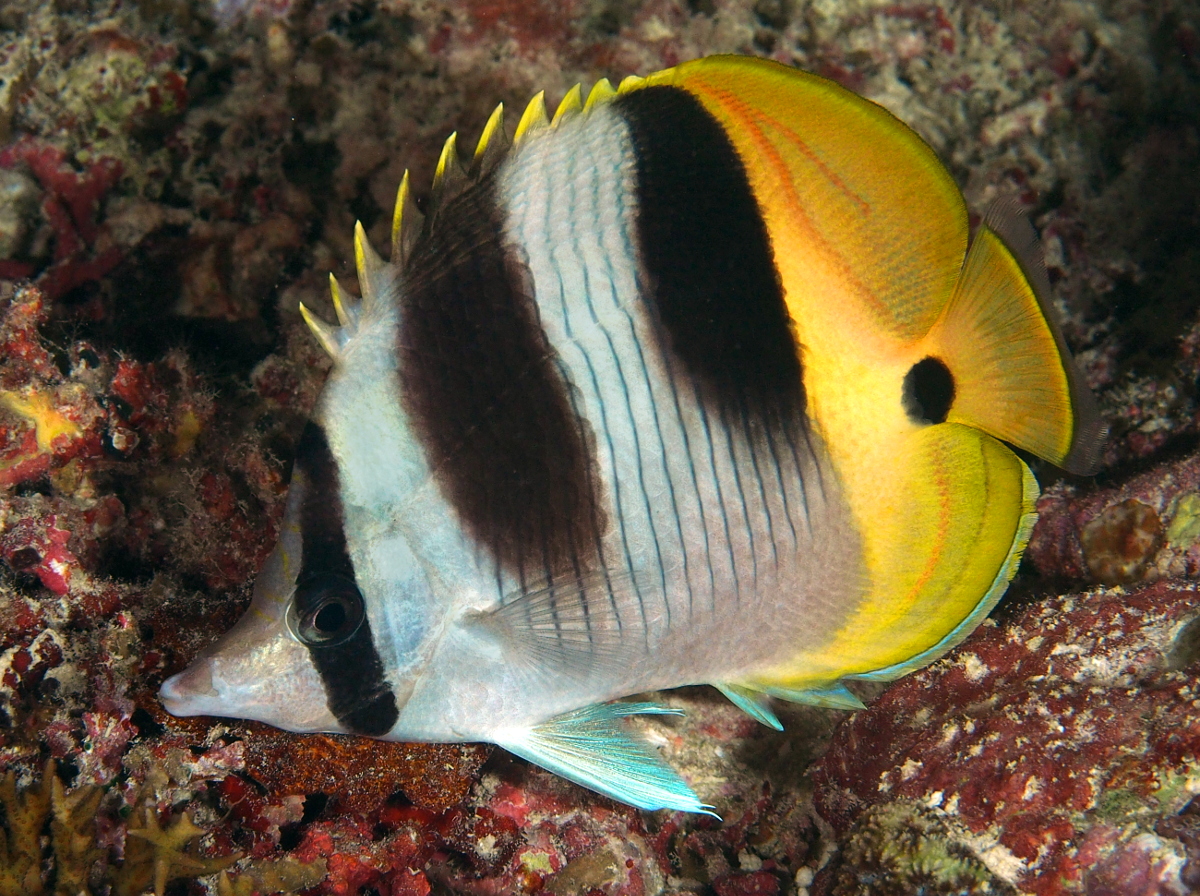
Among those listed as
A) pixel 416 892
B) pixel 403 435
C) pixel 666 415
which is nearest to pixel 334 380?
pixel 403 435

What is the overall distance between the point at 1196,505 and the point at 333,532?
2539mm

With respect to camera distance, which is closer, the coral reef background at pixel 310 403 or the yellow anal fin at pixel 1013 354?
the yellow anal fin at pixel 1013 354

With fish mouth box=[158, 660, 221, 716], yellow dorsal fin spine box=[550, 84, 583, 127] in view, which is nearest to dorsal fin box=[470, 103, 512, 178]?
yellow dorsal fin spine box=[550, 84, 583, 127]

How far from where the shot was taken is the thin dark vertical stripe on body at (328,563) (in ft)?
5.30

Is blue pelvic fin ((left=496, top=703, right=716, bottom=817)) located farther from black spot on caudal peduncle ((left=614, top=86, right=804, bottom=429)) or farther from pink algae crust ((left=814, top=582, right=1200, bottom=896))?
black spot on caudal peduncle ((left=614, top=86, right=804, bottom=429))

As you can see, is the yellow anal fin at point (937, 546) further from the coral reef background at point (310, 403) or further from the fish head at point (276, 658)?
the fish head at point (276, 658)

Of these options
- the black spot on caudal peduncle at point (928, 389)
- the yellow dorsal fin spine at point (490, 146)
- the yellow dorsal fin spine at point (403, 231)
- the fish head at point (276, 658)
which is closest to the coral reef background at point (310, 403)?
the fish head at point (276, 658)

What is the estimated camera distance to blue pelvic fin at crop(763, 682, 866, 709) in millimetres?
1842

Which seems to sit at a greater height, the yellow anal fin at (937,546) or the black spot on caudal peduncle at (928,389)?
the black spot on caudal peduncle at (928,389)

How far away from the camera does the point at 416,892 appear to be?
2.21 metres

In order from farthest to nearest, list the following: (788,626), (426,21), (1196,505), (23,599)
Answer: (426,21) < (1196,505) < (23,599) < (788,626)

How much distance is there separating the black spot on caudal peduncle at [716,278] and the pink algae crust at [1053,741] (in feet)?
3.32

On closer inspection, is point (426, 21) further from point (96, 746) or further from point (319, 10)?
point (96, 746)

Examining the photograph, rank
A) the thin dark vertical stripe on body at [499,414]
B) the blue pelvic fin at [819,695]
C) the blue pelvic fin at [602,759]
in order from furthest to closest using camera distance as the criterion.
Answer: the blue pelvic fin at [819,695] → the blue pelvic fin at [602,759] → the thin dark vertical stripe on body at [499,414]
